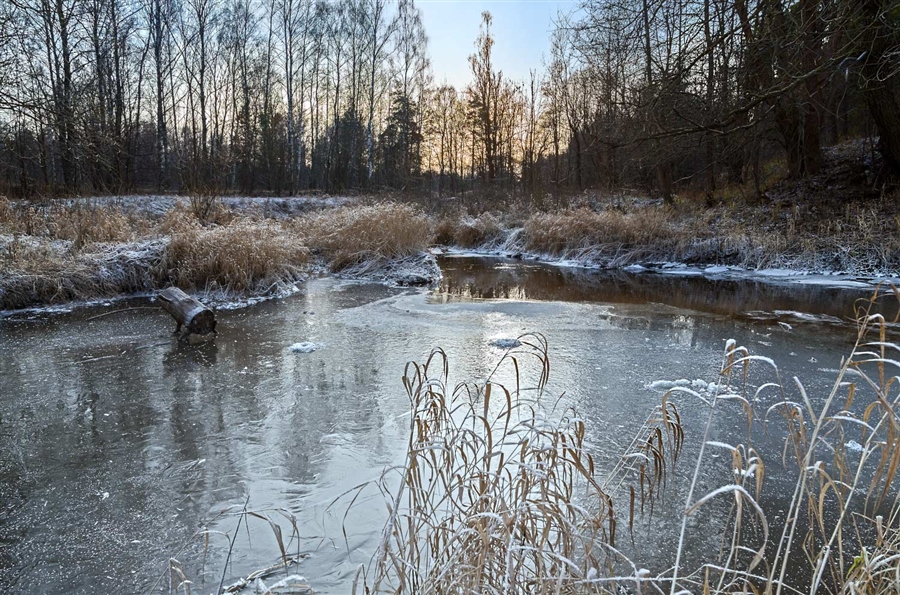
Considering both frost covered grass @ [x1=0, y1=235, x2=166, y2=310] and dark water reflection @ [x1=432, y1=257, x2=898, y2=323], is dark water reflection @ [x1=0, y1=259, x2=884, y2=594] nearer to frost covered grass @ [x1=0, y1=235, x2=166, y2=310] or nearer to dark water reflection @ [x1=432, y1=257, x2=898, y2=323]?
dark water reflection @ [x1=432, y1=257, x2=898, y2=323]

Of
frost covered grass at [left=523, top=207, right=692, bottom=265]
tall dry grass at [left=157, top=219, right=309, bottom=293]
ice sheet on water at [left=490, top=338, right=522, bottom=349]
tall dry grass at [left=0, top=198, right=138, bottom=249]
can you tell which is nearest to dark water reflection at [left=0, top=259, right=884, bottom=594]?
ice sheet on water at [left=490, top=338, right=522, bottom=349]

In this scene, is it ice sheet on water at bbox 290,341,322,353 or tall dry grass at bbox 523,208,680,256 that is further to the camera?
tall dry grass at bbox 523,208,680,256

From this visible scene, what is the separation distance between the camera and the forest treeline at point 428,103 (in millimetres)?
7141

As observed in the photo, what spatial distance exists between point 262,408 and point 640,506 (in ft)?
7.60

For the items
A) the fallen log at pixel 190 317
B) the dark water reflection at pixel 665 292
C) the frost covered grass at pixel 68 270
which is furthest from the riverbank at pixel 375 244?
the fallen log at pixel 190 317

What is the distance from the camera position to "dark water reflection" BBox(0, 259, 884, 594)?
1.95 meters

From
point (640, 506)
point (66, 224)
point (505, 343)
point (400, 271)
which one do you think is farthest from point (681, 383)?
point (66, 224)

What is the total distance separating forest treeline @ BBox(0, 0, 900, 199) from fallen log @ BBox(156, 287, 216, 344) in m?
2.25

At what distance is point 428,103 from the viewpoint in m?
29.0

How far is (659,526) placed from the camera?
2041mm

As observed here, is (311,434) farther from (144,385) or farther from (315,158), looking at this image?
(315,158)

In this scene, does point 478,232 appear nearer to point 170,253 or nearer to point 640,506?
point 170,253

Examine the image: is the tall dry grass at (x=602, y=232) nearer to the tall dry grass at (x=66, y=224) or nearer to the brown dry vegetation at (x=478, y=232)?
the brown dry vegetation at (x=478, y=232)

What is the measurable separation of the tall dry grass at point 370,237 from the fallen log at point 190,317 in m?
4.95
